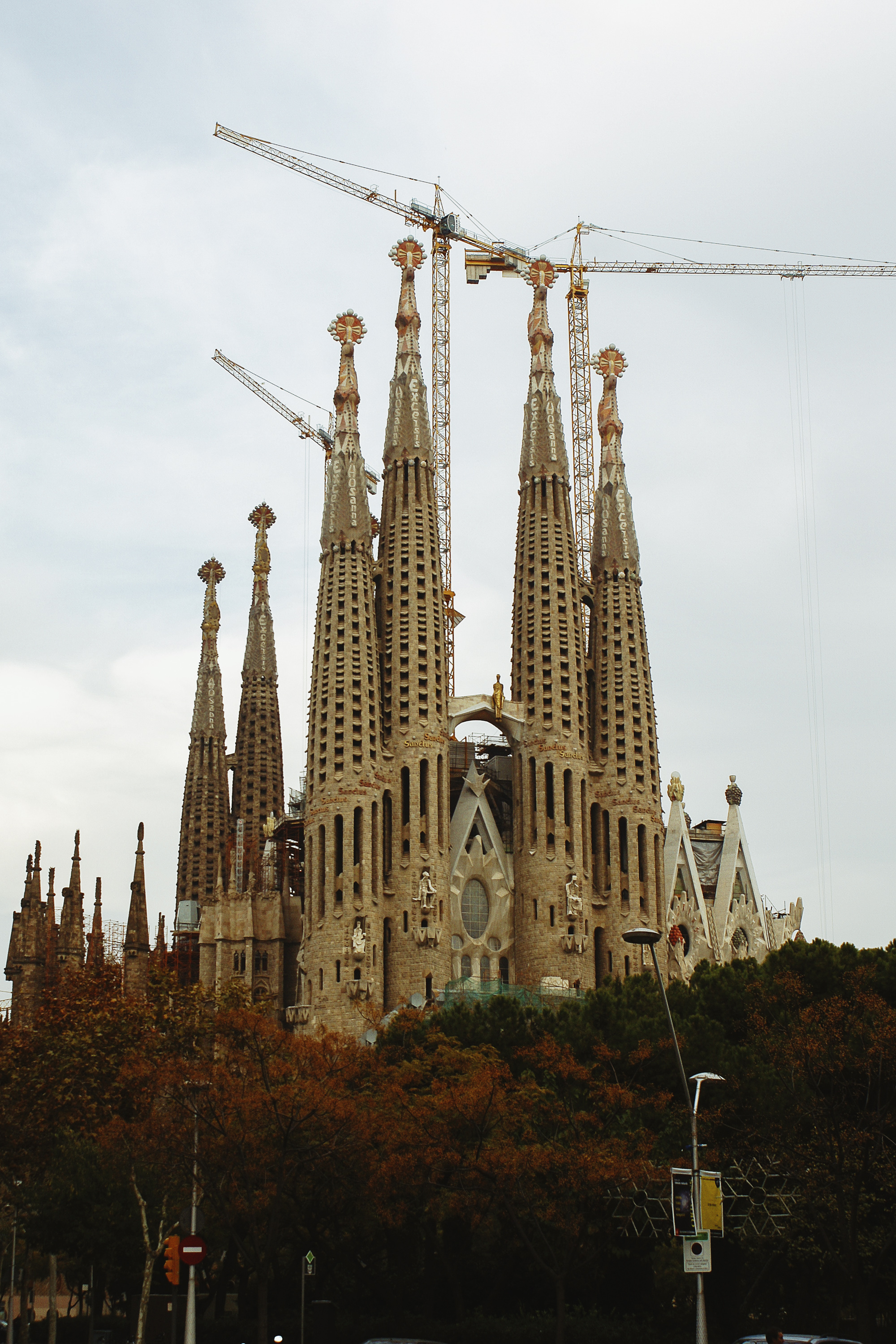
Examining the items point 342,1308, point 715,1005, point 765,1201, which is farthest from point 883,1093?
point 342,1308

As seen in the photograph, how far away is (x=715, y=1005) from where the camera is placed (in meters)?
51.2

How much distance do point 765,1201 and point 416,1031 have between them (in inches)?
625

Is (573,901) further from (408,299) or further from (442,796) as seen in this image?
(408,299)

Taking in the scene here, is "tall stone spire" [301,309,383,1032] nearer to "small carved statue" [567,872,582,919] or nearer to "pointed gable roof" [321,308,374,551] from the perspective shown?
"pointed gable roof" [321,308,374,551]

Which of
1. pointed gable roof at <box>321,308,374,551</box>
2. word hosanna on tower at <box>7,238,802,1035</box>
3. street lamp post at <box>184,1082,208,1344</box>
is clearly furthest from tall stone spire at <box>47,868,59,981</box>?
street lamp post at <box>184,1082,208,1344</box>

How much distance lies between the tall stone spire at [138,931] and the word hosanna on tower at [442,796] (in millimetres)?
161

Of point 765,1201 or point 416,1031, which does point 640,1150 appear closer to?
point 765,1201

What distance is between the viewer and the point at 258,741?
10581 cm

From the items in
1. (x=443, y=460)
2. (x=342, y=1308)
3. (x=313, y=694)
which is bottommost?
(x=342, y=1308)

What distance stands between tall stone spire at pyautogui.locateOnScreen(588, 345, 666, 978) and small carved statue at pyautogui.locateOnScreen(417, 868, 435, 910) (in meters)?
8.69

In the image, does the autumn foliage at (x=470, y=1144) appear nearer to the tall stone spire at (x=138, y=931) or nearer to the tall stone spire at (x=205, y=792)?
the tall stone spire at (x=138, y=931)

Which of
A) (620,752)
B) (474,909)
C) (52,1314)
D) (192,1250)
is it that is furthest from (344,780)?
(192,1250)

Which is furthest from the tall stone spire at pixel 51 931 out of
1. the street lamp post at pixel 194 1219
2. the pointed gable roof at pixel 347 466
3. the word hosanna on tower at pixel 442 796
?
the street lamp post at pixel 194 1219

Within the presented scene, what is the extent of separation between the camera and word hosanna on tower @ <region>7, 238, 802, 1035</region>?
77.7 metres
